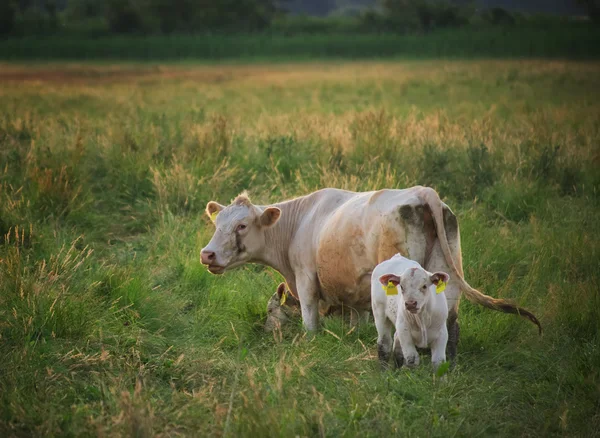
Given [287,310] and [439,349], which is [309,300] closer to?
[287,310]

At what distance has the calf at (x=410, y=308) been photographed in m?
4.80

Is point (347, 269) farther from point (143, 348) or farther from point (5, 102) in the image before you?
point (5, 102)

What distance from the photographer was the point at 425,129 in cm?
1264

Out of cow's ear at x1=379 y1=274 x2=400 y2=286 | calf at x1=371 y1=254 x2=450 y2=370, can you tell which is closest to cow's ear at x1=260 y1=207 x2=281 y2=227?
calf at x1=371 y1=254 x2=450 y2=370

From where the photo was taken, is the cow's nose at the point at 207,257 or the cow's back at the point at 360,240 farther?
the cow's nose at the point at 207,257

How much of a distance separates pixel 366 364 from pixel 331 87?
22.3 metres

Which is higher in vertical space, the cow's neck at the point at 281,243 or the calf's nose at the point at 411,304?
the calf's nose at the point at 411,304

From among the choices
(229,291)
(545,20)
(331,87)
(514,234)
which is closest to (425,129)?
(514,234)

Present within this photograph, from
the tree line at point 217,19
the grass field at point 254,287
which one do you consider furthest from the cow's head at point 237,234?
the tree line at point 217,19

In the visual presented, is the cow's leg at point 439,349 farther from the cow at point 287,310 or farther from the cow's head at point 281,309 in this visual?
the cow's head at point 281,309

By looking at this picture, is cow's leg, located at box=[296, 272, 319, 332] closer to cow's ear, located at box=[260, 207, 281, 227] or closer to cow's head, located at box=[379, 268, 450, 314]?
cow's ear, located at box=[260, 207, 281, 227]

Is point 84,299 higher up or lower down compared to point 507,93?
higher up

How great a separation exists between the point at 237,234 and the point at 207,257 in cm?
38

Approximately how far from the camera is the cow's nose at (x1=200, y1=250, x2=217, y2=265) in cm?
605
